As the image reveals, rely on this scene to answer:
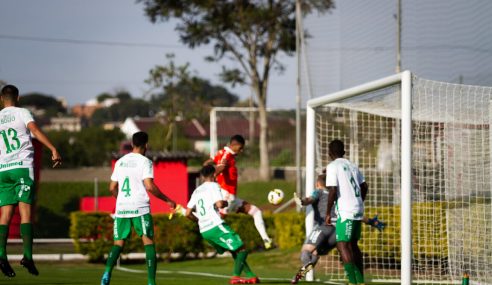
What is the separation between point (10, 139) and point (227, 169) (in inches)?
201

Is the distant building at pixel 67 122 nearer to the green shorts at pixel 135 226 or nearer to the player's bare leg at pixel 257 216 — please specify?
the player's bare leg at pixel 257 216

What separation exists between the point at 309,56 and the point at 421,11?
26.5 feet

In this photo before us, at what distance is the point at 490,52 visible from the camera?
18969 millimetres

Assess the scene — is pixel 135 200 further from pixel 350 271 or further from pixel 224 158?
pixel 224 158

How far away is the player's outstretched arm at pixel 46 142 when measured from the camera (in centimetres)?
1198

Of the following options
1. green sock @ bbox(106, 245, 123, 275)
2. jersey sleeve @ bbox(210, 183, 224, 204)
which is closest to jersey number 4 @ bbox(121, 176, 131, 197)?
green sock @ bbox(106, 245, 123, 275)

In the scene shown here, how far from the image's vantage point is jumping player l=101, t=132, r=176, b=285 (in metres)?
12.6

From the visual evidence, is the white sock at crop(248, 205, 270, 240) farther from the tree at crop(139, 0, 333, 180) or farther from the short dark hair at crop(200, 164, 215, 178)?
the tree at crop(139, 0, 333, 180)

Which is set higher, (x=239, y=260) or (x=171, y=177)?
(x=171, y=177)

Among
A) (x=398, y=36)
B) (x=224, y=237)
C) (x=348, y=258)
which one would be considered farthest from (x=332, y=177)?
(x=398, y=36)

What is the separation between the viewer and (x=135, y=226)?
12.8 meters

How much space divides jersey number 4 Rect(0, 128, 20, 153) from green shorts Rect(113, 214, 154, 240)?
1.61 meters

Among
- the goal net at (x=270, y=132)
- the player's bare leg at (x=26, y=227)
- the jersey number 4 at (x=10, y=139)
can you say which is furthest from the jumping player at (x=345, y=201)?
the goal net at (x=270, y=132)

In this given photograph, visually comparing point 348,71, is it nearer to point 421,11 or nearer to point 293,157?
point 421,11
